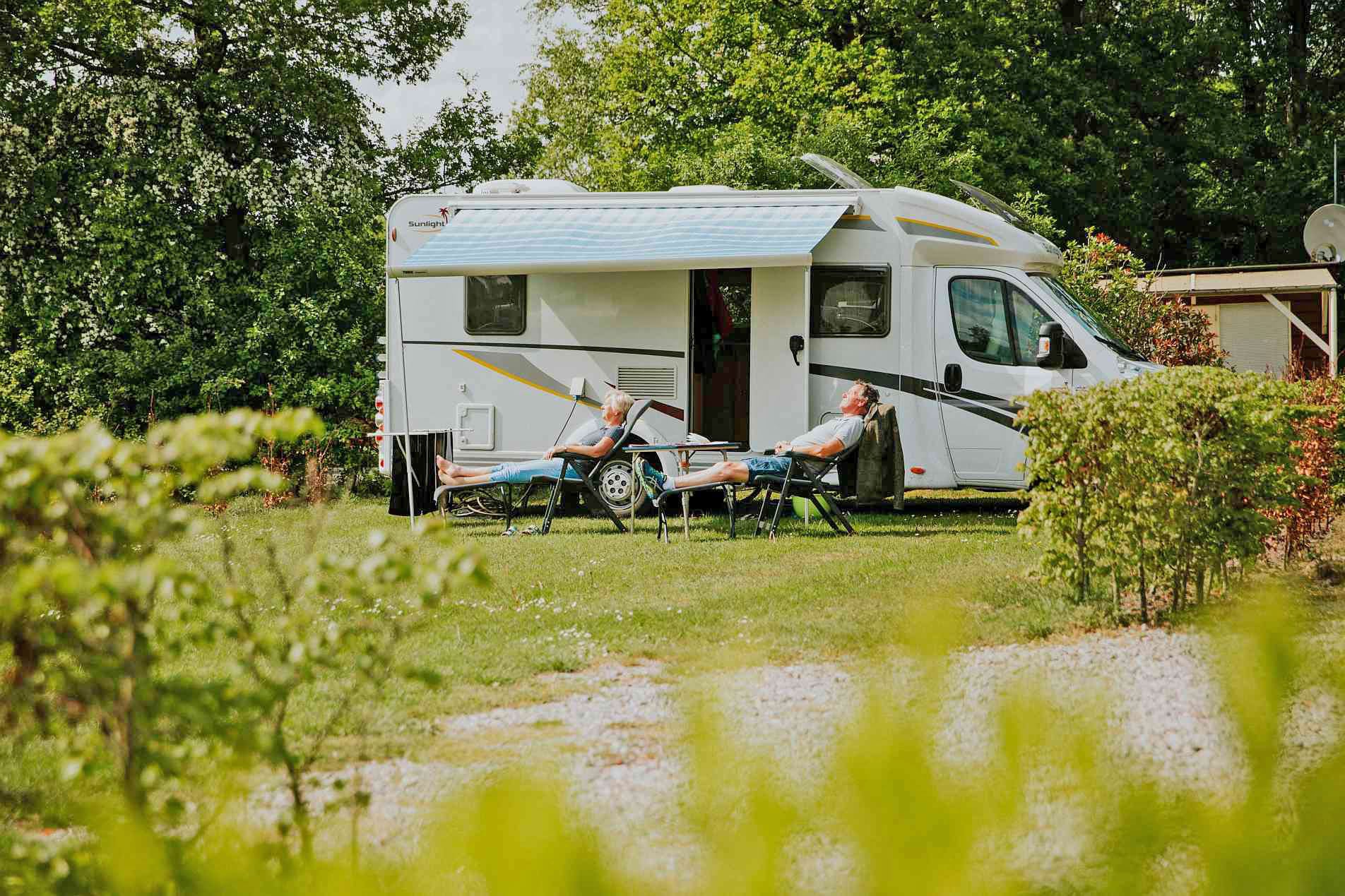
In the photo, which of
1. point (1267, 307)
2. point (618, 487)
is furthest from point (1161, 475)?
point (1267, 307)

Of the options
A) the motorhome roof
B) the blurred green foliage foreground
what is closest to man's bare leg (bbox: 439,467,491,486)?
the motorhome roof

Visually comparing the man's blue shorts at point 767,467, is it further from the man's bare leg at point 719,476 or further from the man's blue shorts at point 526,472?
the man's blue shorts at point 526,472

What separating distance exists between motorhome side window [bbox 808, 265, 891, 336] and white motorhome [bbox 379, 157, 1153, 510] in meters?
0.02

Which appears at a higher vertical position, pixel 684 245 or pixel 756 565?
pixel 684 245

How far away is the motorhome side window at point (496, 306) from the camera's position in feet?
37.3

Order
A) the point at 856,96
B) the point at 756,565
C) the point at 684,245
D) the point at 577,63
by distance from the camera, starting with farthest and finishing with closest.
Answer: the point at 577,63 → the point at 856,96 → the point at 684,245 → the point at 756,565

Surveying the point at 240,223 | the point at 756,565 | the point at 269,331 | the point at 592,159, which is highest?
the point at 592,159

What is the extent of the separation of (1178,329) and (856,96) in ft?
20.9

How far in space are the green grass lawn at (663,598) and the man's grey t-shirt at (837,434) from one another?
693 mm

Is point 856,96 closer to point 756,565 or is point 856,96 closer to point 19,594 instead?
point 756,565

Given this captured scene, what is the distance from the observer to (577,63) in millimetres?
28594

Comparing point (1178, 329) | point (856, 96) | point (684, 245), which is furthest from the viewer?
point (856, 96)

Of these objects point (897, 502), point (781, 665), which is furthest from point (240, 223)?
point (781, 665)

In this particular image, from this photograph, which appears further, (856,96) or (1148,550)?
(856,96)
